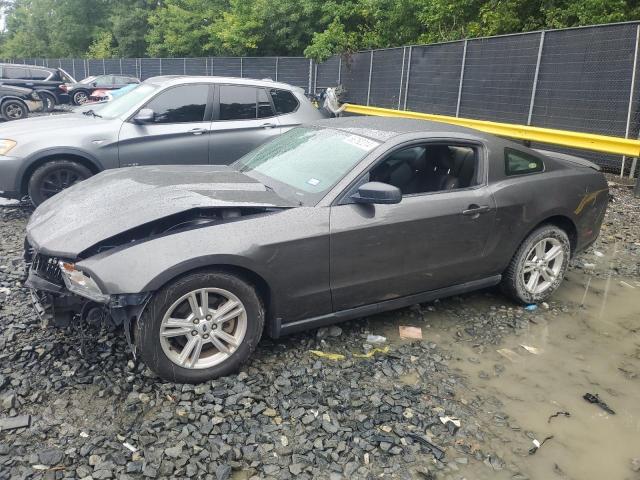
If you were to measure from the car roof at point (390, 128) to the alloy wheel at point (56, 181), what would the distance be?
10.9 ft

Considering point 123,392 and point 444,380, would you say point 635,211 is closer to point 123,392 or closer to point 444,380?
point 444,380

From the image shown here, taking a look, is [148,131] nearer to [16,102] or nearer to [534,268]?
[534,268]

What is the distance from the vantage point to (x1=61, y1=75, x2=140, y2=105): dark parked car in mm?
20281

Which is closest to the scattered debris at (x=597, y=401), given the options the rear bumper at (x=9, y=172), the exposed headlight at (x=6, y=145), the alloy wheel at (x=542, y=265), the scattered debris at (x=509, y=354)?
the scattered debris at (x=509, y=354)

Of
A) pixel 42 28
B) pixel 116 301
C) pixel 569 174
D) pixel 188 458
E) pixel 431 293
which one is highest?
pixel 42 28

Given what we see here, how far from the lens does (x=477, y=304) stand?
462 cm

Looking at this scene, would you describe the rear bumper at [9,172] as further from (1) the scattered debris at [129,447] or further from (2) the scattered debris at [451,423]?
(2) the scattered debris at [451,423]

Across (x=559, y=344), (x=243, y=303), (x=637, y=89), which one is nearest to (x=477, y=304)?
(x=559, y=344)

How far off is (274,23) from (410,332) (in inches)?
919

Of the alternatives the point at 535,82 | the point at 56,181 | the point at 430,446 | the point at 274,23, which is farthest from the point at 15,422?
the point at 274,23

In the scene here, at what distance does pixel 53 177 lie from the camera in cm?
621

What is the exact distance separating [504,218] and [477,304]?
852 mm

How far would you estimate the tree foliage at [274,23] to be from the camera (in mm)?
14273

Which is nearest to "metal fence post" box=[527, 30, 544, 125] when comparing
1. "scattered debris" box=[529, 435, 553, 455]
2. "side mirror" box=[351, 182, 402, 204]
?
"side mirror" box=[351, 182, 402, 204]
